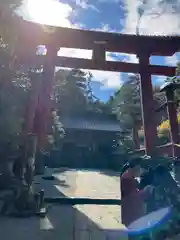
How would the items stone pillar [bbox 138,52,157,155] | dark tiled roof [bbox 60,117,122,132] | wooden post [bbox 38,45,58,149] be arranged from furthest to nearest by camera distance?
dark tiled roof [bbox 60,117,122,132] < stone pillar [bbox 138,52,157,155] < wooden post [bbox 38,45,58,149]

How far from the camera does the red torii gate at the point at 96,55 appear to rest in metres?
7.66

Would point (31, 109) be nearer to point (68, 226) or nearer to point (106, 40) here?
point (106, 40)

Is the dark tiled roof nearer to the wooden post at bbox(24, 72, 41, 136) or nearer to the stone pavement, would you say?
the wooden post at bbox(24, 72, 41, 136)

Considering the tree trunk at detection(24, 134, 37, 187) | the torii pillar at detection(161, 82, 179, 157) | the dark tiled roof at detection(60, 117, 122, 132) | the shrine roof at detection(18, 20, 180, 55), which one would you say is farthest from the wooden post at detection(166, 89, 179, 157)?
the dark tiled roof at detection(60, 117, 122, 132)

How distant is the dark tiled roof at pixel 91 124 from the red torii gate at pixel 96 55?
17.9 meters

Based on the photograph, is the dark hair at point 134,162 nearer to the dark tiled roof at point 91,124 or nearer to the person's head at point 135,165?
the person's head at point 135,165

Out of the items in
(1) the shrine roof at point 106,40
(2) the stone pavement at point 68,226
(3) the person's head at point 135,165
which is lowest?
(2) the stone pavement at point 68,226

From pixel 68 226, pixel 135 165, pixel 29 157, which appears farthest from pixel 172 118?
pixel 135 165

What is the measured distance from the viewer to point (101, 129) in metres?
26.5

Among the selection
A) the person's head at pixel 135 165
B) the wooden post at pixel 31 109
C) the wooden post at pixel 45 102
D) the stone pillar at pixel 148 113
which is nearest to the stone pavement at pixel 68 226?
the person's head at pixel 135 165

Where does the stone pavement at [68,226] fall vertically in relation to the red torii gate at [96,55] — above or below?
below

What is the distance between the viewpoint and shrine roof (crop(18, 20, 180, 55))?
7.92 m

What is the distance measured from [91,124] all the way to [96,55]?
63.7 feet

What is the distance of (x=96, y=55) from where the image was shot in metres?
8.50
